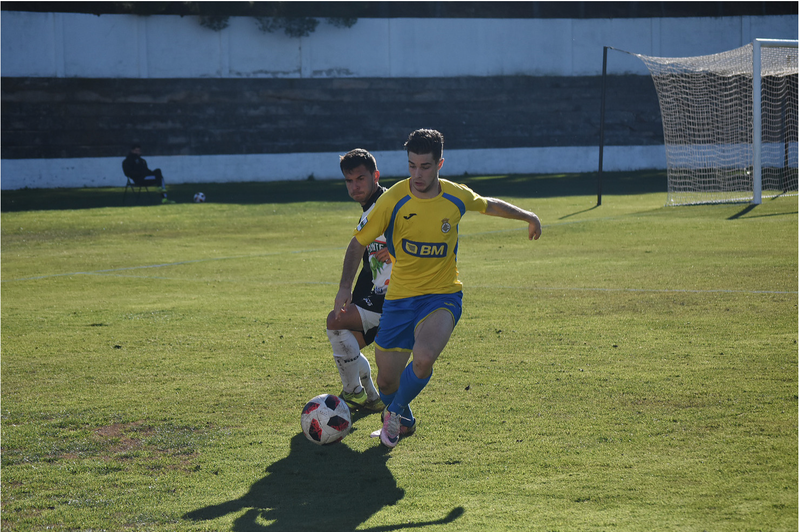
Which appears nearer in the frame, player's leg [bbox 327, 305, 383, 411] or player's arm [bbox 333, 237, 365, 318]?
player's arm [bbox 333, 237, 365, 318]

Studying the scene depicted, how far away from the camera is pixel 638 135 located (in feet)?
110

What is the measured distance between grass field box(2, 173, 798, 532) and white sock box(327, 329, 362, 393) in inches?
9.8

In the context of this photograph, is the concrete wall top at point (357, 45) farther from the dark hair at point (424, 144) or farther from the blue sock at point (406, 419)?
the blue sock at point (406, 419)

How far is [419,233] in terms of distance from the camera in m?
4.58

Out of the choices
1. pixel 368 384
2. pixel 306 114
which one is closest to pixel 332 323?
pixel 368 384

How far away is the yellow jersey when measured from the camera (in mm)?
4562

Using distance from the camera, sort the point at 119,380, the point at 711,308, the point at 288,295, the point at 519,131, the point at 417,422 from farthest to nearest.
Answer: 1. the point at 519,131
2. the point at 288,295
3. the point at 711,308
4. the point at 119,380
5. the point at 417,422

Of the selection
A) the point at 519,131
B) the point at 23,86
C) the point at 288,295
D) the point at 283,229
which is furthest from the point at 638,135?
the point at 288,295

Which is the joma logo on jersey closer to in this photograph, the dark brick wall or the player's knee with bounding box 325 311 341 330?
the player's knee with bounding box 325 311 341 330

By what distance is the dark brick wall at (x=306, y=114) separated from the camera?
2917cm

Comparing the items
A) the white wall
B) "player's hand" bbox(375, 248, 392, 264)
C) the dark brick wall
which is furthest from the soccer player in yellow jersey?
the dark brick wall

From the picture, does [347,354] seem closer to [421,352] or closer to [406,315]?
[406,315]

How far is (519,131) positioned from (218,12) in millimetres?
12744

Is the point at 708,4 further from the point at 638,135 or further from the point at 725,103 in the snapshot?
the point at 725,103
